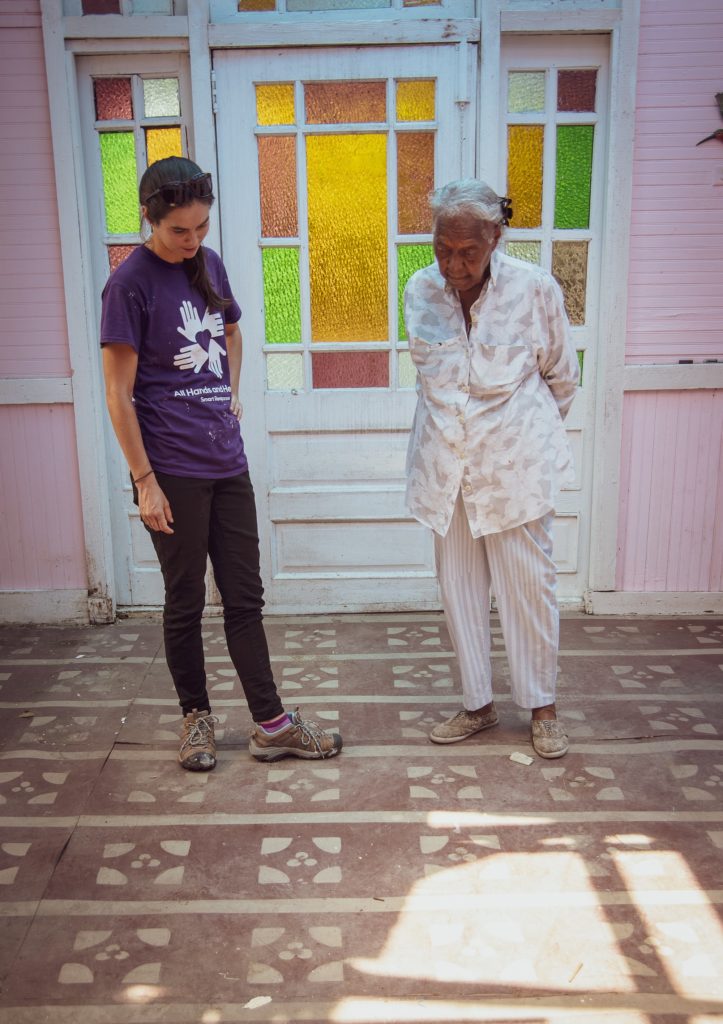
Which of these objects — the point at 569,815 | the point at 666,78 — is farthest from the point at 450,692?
the point at 666,78

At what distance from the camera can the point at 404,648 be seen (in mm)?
3582

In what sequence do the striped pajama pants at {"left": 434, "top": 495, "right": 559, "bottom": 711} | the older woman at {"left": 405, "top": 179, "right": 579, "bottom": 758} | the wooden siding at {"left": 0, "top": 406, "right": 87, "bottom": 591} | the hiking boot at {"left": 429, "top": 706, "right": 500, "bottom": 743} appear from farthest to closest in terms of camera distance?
the wooden siding at {"left": 0, "top": 406, "right": 87, "bottom": 591} < the hiking boot at {"left": 429, "top": 706, "right": 500, "bottom": 743} < the striped pajama pants at {"left": 434, "top": 495, "right": 559, "bottom": 711} < the older woman at {"left": 405, "top": 179, "right": 579, "bottom": 758}

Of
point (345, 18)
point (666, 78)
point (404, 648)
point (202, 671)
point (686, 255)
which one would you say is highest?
point (345, 18)

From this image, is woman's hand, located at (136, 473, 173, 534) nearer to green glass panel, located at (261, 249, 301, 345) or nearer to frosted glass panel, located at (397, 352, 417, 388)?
green glass panel, located at (261, 249, 301, 345)

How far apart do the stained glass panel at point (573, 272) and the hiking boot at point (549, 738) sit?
1.90 metres

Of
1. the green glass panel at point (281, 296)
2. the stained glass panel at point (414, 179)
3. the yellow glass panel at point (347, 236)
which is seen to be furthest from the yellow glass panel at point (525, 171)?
the green glass panel at point (281, 296)

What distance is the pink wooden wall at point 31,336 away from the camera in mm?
3521

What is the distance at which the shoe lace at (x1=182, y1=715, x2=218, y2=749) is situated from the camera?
105 inches

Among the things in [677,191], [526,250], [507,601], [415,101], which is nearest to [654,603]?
[507,601]

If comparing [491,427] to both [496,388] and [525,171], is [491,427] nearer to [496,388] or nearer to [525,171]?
[496,388]

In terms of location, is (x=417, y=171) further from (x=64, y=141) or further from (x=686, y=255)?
(x=64, y=141)

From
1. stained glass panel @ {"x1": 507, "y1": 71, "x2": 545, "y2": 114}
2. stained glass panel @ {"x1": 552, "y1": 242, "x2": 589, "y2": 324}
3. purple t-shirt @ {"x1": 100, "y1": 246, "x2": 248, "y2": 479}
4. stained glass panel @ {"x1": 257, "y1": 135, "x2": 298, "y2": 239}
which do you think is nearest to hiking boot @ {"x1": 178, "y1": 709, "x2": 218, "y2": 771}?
purple t-shirt @ {"x1": 100, "y1": 246, "x2": 248, "y2": 479}

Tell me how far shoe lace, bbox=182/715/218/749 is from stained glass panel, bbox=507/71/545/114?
2.81 metres

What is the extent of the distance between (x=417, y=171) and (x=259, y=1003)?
3167mm
